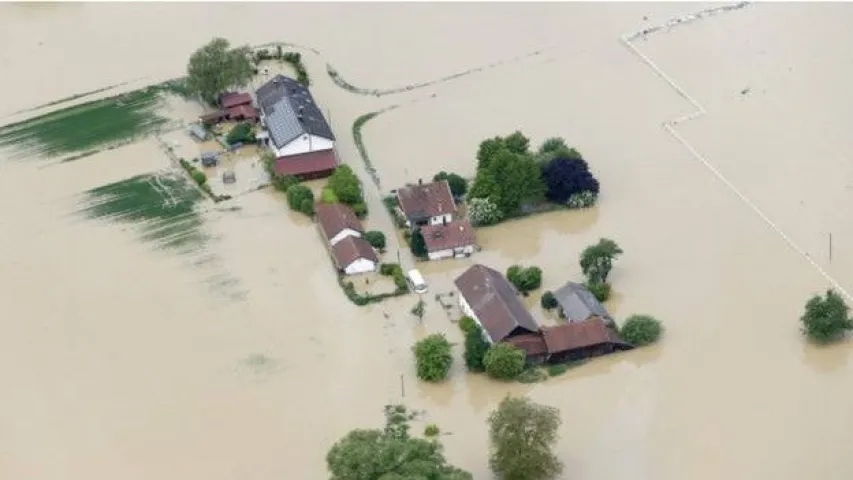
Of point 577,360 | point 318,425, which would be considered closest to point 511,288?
point 577,360

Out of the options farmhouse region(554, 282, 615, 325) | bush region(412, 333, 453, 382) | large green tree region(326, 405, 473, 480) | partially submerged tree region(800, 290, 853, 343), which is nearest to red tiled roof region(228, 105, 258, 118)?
farmhouse region(554, 282, 615, 325)

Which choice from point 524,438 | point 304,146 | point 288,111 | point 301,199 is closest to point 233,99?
point 288,111

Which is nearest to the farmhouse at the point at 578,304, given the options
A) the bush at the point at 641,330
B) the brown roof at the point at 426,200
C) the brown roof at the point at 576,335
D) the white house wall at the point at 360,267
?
the brown roof at the point at 576,335

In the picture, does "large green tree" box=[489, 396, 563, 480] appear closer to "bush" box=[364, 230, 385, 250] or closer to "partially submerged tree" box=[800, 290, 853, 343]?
"partially submerged tree" box=[800, 290, 853, 343]

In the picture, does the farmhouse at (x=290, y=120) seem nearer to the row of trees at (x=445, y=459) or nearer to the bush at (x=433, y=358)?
the bush at (x=433, y=358)

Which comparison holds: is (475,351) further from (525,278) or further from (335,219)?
(335,219)

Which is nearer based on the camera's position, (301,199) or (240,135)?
(301,199)

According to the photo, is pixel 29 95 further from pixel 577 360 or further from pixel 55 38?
pixel 577 360
